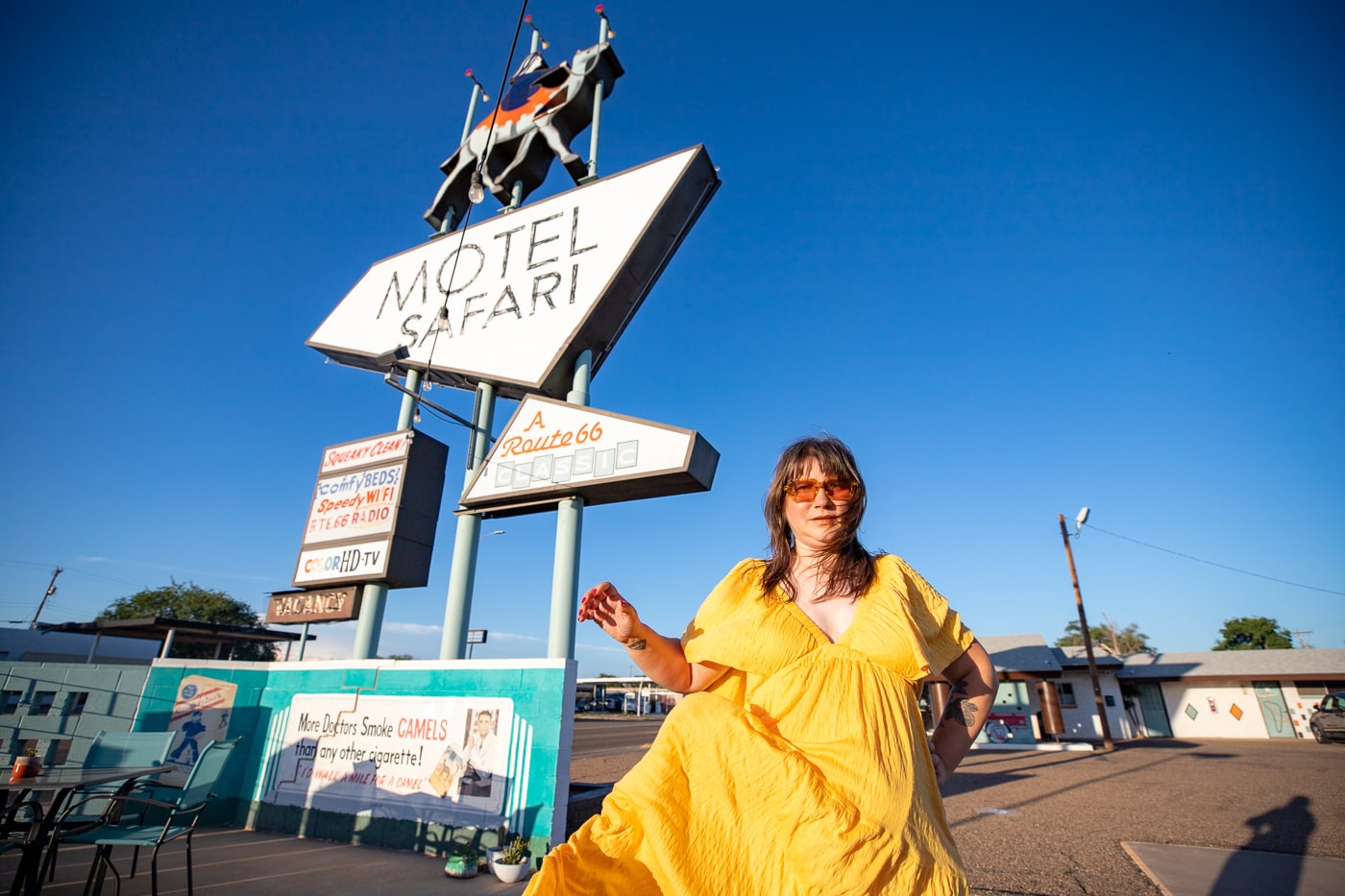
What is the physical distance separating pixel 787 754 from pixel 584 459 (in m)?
6.66

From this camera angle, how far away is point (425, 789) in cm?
591

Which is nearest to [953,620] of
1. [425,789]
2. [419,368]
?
[425,789]

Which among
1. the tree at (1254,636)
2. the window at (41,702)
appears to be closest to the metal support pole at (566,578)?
the window at (41,702)

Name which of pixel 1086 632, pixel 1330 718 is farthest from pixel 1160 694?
pixel 1086 632

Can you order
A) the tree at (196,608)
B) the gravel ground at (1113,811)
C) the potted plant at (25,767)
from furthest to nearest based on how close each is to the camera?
the tree at (196,608), the gravel ground at (1113,811), the potted plant at (25,767)

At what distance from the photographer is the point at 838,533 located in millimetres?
1572

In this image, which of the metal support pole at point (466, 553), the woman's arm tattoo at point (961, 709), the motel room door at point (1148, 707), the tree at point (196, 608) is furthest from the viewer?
the tree at point (196, 608)

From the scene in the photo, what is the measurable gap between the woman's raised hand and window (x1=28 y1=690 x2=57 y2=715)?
477 inches

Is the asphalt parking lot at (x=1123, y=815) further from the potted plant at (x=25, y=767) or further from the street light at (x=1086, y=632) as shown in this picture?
the potted plant at (x=25, y=767)

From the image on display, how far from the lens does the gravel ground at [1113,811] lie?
212 inches

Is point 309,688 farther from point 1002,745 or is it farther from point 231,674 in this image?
point 1002,745

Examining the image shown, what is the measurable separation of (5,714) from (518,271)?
10.2 m

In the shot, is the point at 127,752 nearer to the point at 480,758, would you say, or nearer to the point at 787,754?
the point at 480,758

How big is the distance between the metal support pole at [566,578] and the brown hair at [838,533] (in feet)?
18.2
